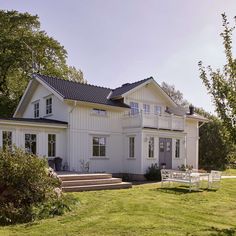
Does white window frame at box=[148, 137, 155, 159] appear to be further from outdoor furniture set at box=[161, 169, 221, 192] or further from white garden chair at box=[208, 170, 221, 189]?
white garden chair at box=[208, 170, 221, 189]

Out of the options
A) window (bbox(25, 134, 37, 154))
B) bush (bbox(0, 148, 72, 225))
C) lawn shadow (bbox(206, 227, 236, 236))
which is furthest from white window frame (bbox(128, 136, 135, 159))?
lawn shadow (bbox(206, 227, 236, 236))

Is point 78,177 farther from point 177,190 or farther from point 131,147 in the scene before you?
point 131,147

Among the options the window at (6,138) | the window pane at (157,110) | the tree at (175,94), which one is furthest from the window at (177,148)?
the tree at (175,94)

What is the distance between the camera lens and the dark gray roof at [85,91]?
22047 millimetres

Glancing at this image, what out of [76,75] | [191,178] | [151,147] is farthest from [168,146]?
[76,75]

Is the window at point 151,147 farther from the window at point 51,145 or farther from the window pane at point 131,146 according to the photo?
the window at point 51,145

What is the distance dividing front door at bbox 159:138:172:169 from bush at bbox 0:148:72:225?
13994 mm

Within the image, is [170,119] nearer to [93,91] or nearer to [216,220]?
[93,91]

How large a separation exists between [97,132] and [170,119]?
584 centimetres

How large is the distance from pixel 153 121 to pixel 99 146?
13.9 ft

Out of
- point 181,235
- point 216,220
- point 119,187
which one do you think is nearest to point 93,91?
point 119,187

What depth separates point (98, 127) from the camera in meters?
22.9

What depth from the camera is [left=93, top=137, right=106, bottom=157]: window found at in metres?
22.8

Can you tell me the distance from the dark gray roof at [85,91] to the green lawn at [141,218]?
981cm
